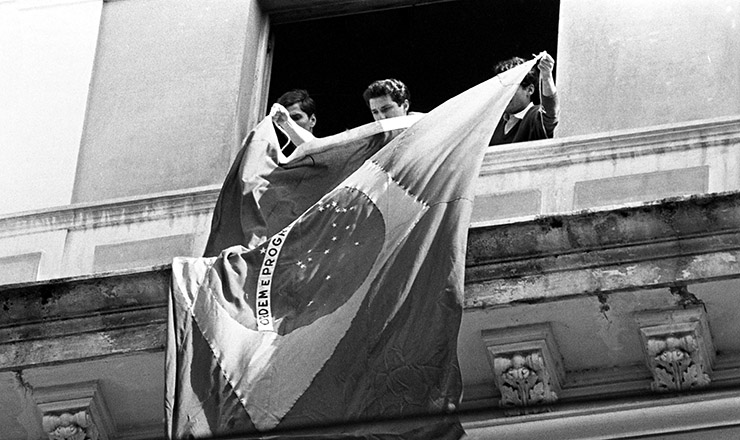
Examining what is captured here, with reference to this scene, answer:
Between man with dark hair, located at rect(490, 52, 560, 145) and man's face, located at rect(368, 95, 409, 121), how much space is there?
64 centimetres

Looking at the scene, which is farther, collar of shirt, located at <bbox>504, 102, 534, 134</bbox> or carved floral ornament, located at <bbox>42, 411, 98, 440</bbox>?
collar of shirt, located at <bbox>504, 102, 534, 134</bbox>

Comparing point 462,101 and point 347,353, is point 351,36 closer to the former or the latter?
point 462,101

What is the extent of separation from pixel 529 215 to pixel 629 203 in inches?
28.4

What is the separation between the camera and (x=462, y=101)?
559 inches

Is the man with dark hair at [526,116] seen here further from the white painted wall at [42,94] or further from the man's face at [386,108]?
the white painted wall at [42,94]

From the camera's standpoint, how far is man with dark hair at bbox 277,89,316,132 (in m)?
14.9

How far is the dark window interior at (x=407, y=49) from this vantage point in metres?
16.8

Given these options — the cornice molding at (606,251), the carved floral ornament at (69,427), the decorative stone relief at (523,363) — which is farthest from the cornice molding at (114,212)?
the decorative stone relief at (523,363)

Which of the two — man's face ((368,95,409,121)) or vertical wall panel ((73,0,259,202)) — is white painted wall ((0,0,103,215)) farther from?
man's face ((368,95,409,121))

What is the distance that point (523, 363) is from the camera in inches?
530

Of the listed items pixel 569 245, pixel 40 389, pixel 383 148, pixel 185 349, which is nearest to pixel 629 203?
pixel 569 245

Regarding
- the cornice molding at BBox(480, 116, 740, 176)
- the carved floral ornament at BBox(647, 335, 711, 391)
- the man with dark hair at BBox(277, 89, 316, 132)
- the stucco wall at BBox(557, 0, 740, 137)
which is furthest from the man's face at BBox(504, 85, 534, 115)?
the carved floral ornament at BBox(647, 335, 711, 391)

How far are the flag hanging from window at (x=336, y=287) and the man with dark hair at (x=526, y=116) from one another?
513 millimetres

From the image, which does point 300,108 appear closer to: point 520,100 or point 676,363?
point 520,100
